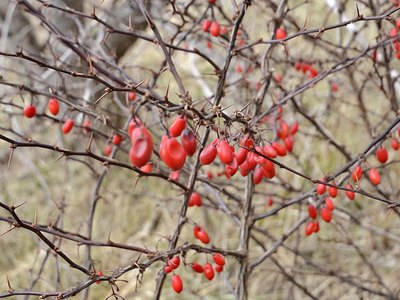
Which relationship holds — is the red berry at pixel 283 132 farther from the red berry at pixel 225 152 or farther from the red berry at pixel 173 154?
the red berry at pixel 173 154

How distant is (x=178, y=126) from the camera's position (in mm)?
1401

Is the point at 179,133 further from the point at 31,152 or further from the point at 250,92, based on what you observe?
the point at 31,152

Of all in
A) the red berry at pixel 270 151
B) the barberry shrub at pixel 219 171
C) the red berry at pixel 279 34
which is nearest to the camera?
the red berry at pixel 270 151

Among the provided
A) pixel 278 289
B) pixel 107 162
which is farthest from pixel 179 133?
pixel 278 289

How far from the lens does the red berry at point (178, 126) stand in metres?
1.40

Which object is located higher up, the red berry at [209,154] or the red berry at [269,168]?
the red berry at [269,168]

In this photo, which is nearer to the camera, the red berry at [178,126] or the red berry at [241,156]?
the red berry at [178,126]

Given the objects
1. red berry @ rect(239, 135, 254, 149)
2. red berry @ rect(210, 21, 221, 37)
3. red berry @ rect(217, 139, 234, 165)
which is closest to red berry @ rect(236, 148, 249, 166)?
red berry @ rect(239, 135, 254, 149)

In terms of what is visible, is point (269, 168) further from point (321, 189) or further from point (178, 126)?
point (178, 126)

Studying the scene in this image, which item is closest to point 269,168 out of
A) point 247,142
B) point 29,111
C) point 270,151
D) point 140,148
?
point 270,151

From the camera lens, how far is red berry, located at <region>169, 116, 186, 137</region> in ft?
4.59

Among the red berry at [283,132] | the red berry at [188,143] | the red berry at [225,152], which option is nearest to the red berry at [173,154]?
the red berry at [188,143]

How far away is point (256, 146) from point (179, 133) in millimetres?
429

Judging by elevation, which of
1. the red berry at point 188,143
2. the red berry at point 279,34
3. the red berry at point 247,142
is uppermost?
the red berry at point 279,34
